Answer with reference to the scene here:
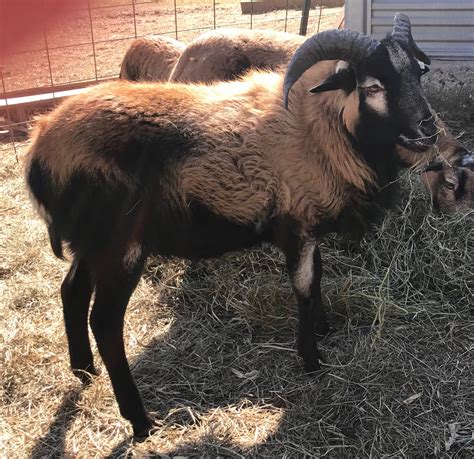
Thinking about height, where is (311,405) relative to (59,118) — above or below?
below

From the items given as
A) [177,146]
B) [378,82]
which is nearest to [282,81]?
[378,82]

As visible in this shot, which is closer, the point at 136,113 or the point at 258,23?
the point at 136,113

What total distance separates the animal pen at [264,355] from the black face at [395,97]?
3.59 ft

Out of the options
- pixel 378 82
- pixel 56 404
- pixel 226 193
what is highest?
pixel 378 82

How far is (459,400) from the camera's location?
3605mm

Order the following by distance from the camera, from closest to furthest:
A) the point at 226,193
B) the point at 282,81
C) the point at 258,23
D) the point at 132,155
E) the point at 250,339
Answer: the point at 132,155
the point at 226,193
the point at 282,81
the point at 250,339
the point at 258,23

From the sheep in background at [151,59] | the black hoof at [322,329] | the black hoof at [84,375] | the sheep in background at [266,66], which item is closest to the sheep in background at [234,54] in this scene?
the sheep in background at [266,66]

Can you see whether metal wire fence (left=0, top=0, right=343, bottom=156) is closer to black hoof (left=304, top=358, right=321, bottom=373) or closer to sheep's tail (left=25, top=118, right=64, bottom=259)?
sheep's tail (left=25, top=118, right=64, bottom=259)

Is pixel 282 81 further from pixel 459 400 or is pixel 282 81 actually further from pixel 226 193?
pixel 459 400

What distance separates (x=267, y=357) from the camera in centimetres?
411

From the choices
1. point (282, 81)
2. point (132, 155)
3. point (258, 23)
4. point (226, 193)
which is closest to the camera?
point (132, 155)

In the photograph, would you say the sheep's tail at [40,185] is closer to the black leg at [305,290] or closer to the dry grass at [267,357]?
the dry grass at [267,357]

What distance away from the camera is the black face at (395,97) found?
347cm

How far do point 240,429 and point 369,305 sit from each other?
1431 millimetres
